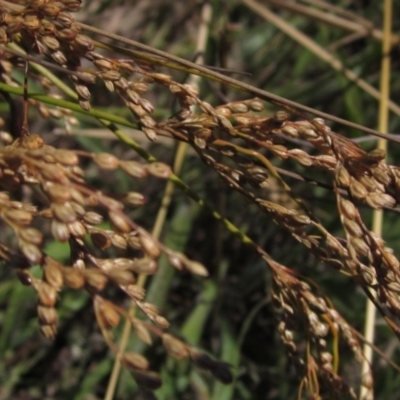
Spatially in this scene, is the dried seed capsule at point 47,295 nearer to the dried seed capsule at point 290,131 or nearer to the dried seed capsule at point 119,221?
the dried seed capsule at point 119,221

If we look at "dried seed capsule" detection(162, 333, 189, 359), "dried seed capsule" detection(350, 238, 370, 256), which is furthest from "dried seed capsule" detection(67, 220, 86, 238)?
"dried seed capsule" detection(350, 238, 370, 256)

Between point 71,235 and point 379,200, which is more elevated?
point 379,200

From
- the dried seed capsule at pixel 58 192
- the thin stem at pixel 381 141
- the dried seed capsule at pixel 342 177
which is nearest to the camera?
the dried seed capsule at pixel 58 192

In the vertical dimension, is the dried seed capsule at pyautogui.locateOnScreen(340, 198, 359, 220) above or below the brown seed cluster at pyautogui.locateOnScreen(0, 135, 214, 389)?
above

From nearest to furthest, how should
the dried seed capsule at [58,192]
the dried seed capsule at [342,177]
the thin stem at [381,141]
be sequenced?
the dried seed capsule at [58,192], the dried seed capsule at [342,177], the thin stem at [381,141]

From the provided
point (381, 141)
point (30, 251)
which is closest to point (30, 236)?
point (30, 251)

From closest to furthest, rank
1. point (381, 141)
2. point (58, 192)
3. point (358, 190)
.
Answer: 1. point (58, 192)
2. point (358, 190)
3. point (381, 141)

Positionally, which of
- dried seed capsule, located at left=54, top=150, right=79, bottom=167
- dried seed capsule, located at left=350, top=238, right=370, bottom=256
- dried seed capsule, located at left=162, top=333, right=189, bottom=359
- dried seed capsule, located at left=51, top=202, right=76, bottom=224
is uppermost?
dried seed capsule, located at left=350, top=238, right=370, bottom=256

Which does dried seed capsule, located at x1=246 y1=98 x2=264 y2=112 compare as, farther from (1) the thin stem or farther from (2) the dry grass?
(1) the thin stem

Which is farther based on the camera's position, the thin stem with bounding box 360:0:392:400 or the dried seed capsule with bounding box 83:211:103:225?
the thin stem with bounding box 360:0:392:400

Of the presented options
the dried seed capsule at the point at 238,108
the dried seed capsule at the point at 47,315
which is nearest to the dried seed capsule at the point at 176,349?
the dried seed capsule at the point at 47,315

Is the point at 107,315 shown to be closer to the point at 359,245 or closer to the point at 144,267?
the point at 144,267

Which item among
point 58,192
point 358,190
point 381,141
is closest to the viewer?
point 58,192

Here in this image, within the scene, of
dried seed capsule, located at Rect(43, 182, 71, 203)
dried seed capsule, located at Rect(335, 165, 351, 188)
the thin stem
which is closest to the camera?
dried seed capsule, located at Rect(43, 182, 71, 203)
